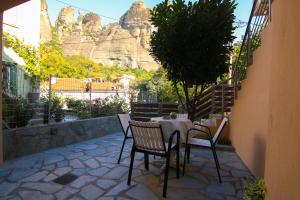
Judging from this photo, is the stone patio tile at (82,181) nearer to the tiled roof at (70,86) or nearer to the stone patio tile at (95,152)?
the stone patio tile at (95,152)

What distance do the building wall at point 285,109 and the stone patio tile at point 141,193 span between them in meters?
1.47

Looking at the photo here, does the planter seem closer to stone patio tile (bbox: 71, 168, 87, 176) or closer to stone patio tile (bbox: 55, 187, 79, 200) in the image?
stone patio tile (bbox: 71, 168, 87, 176)

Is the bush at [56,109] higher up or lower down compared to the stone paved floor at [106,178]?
higher up

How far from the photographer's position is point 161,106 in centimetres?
882

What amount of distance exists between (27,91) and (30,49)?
280 inches

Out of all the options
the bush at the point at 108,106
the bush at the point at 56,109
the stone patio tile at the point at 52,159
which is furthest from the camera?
the bush at the point at 108,106

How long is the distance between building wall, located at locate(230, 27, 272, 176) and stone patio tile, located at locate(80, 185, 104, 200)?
2.33m

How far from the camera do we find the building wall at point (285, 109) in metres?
1.71

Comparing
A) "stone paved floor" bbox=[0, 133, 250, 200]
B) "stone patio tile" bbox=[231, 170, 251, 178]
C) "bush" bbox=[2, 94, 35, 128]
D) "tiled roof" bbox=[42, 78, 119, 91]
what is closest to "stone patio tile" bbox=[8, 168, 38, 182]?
"stone paved floor" bbox=[0, 133, 250, 200]

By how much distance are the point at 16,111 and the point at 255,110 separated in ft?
15.0

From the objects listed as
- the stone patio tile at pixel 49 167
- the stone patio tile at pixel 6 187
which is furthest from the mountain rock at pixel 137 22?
the stone patio tile at pixel 6 187

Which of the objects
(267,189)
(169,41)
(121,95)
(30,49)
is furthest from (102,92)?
(267,189)

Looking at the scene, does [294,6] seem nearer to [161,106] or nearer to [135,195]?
[135,195]

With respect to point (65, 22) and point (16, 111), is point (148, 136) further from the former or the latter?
point (65, 22)
